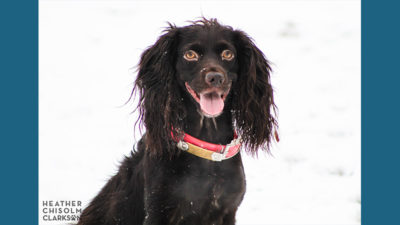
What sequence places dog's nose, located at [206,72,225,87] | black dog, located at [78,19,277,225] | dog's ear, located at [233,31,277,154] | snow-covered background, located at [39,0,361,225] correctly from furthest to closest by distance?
snow-covered background, located at [39,0,361,225]
dog's ear, located at [233,31,277,154]
black dog, located at [78,19,277,225]
dog's nose, located at [206,72,225,87]

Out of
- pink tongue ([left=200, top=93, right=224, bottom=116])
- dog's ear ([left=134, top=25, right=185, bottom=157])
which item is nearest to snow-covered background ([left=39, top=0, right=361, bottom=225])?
A: dog's ear ([left=134, top=25, right=185, bottom=157])

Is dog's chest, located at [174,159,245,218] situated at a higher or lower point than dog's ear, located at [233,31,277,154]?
lower

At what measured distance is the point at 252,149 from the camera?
3502 millimetres

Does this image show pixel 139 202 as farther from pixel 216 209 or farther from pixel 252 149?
pixel 252 149

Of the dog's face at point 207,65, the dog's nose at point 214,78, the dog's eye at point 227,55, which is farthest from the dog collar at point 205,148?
the dog's eye at point 227,55

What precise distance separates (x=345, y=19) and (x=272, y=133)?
15.9 ft

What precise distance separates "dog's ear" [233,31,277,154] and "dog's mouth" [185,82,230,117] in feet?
0.82

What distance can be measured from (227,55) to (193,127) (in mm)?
490

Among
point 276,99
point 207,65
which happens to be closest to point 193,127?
point 207,65

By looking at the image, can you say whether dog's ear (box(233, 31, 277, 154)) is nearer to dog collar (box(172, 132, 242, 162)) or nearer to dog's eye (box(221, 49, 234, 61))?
dog's eye (box(221, 49, 234, 61))

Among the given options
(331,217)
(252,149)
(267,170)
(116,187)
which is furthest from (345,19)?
(116,187)

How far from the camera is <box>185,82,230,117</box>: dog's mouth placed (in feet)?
9.77

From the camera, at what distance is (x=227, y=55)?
3.18 meters

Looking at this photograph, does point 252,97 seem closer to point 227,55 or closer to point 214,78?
point 227,55
